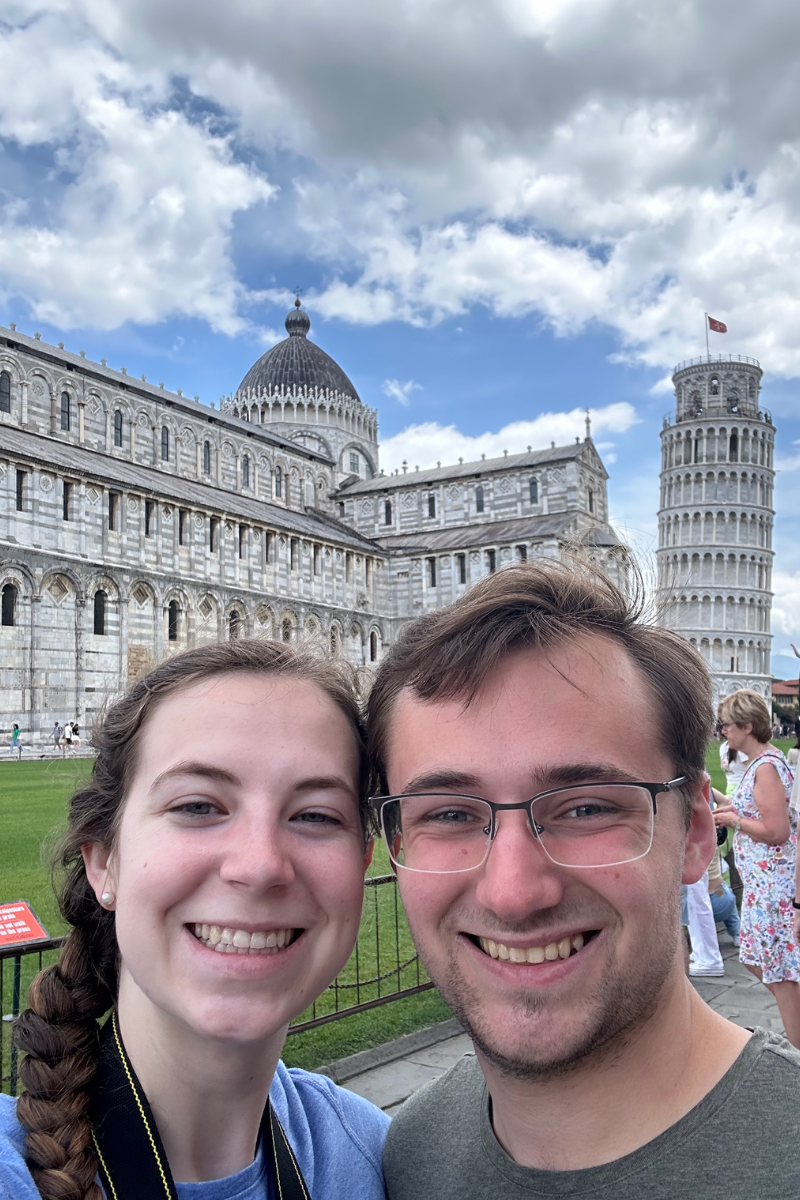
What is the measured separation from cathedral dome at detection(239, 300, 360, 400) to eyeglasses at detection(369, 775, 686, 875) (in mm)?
64946

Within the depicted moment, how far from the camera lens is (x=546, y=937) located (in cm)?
163

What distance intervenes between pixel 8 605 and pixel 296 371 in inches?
1498

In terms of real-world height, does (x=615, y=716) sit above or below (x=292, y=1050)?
above

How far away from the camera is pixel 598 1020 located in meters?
1.63

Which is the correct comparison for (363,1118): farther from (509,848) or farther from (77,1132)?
(509,848)

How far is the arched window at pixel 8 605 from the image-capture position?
3212cm

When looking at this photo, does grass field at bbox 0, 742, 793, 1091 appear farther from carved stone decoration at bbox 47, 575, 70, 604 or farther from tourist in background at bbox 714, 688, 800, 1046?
carved stone decoration at bbox 47, 575, 70, 604

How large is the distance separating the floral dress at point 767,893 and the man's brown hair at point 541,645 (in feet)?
17.4

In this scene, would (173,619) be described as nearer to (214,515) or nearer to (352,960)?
(214,515)

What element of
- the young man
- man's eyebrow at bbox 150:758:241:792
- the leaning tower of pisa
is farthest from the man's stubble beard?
the leaning tower of pisa

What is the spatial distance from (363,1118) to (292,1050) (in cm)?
479

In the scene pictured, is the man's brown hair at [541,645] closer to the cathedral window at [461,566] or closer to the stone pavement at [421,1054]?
the stone pavement at [421,1054]

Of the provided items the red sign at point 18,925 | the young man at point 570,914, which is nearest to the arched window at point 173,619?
the red sign at point 18,925

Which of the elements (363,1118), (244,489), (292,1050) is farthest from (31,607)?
(363,1118)
